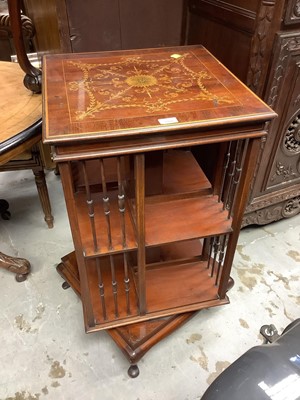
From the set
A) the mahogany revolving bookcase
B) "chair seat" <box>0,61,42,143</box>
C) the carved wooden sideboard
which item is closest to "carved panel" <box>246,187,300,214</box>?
the carved wooden sideboard

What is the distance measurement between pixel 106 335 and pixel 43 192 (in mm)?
729

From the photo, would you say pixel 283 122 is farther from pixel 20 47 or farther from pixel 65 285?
pixel 65 285

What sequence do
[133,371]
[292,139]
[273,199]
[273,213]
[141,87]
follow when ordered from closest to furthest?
[141,87] < [133,371] < [292,139] < [273,199] < [273,213]

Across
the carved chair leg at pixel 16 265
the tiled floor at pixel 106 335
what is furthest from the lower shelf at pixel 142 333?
the carved chair leg at pixel 16 265

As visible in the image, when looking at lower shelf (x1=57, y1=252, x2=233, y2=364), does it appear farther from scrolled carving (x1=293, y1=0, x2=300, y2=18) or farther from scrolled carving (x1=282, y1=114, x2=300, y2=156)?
scrolled carving (x1=293, y1=0, x2=300, y2=18)

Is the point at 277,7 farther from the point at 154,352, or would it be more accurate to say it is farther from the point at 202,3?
the point at 154,352

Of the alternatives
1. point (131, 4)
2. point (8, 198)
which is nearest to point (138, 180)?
point (131, 4)

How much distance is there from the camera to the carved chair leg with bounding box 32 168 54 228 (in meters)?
1.57

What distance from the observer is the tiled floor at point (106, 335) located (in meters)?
1.17

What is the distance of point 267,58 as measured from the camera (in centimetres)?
110

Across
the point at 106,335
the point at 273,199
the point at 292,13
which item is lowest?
the point at 106,335

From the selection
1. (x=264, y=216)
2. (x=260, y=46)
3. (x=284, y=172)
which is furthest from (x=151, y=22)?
(x=264, y=216)

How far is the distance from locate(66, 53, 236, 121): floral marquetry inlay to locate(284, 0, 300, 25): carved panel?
31 cm

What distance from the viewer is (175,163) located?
1258mm
